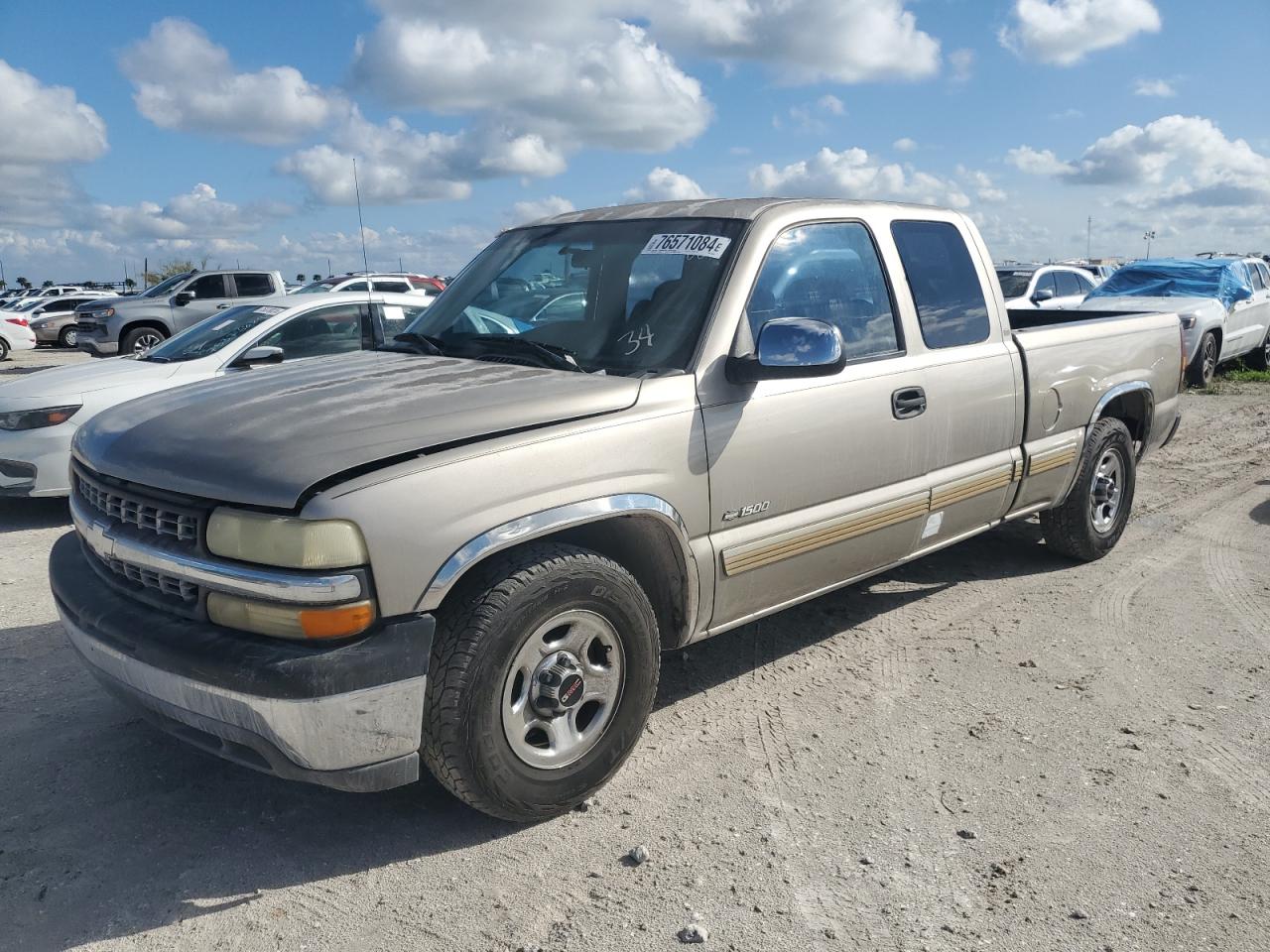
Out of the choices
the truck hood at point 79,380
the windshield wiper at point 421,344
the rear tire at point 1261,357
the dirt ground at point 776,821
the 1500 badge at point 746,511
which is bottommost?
the rear tire at point 1261,357

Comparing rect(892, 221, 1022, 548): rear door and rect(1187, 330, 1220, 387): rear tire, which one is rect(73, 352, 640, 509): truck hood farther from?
rect(1187, 330, 1220, 387): rear tire

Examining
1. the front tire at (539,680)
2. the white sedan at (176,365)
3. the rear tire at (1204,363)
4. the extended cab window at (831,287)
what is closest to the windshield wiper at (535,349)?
the extended cab window at (831,287)

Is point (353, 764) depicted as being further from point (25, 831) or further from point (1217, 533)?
point (1217, 533)

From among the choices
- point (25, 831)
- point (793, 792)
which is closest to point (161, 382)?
point (25, 831)

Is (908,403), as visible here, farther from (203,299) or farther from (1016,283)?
(203,299)

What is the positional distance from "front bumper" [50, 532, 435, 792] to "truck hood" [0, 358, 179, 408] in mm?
4898

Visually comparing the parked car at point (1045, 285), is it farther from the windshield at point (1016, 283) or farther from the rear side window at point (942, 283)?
the rear side window at point (942, 283)

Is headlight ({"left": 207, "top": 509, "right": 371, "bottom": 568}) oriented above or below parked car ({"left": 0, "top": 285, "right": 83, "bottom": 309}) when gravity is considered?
above

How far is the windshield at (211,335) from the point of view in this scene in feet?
25.3

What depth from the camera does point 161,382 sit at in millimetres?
7262

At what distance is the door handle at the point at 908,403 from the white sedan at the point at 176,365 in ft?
13.0

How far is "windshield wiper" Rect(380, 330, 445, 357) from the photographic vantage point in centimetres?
406

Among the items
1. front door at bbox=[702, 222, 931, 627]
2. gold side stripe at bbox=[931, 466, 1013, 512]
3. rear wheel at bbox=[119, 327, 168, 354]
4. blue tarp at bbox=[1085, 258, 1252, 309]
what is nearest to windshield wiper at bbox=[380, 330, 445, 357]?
front door at bbox=[702, 222, 931, 627]

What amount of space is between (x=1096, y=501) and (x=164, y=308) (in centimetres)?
1825
